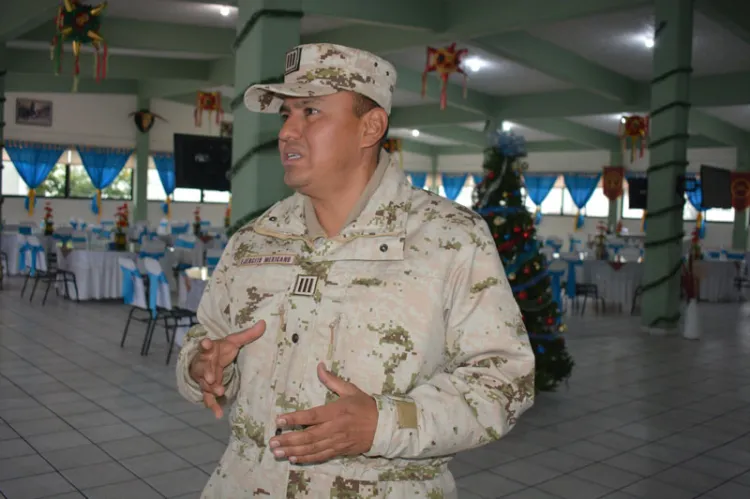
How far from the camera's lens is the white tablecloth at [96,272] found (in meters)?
9.52

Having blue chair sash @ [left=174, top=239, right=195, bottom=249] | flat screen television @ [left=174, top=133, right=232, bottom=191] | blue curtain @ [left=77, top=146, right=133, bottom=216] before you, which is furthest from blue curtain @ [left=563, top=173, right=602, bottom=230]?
flat screen television @ [left=174, top=133, right=232, bottom=191]

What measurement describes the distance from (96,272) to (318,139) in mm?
8980

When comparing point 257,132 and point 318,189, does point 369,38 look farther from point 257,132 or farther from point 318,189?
point 318,189

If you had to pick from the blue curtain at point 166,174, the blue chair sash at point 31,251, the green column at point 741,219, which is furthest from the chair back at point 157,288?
the green column at point 741,219

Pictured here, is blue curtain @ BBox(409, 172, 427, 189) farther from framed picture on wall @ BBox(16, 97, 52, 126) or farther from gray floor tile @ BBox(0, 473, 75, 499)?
gray floor tile @ BBox(0, 473, 75, 499)

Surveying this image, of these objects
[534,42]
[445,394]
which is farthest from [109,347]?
[534,42]

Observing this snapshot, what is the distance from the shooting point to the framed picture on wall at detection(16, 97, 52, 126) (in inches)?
615

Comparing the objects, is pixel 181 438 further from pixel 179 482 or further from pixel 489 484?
pixel 489 484

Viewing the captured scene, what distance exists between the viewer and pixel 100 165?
54.7 ft

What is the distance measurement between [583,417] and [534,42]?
22.3 feet

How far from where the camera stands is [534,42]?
1034cm

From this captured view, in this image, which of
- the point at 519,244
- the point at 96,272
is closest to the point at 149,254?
the point at 96,272

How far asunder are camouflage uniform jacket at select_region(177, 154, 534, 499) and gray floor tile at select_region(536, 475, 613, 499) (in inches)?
97.9

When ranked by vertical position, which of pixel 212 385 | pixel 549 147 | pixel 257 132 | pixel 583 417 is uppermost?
pixel 549 147
